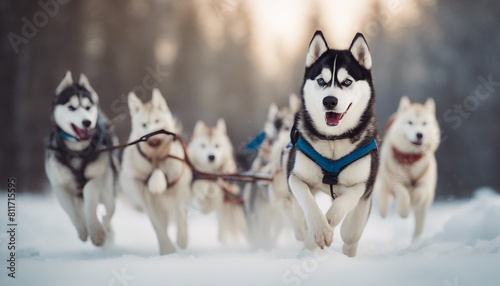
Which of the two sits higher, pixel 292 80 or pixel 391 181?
pixel 292 80

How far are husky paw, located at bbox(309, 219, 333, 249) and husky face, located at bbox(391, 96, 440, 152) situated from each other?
65.5 inches

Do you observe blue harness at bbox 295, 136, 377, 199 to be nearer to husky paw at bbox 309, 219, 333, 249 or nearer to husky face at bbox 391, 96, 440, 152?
husky paw at bbox 309, 219, 333, 249

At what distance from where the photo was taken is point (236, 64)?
18.7ft

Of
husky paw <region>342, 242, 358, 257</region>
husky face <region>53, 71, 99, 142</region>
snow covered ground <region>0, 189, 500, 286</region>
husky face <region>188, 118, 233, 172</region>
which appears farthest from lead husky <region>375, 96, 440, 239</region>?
husky face <region>53, 71, 99, 142</region>

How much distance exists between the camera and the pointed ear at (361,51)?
5.60 ft

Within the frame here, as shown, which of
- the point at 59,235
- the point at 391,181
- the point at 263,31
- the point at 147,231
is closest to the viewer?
the point at 391,181

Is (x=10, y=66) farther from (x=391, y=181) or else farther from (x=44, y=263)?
(x=391, y=181)

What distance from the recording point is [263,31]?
500 centimetres

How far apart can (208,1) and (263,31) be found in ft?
2.75

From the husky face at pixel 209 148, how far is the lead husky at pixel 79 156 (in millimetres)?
842

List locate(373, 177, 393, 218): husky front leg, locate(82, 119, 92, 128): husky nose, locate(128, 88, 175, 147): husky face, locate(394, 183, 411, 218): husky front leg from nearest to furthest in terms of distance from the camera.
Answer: locate(82, 119, 92, 128): husky nose → locate(128, 88, 175, 147): husky face → locate(394, 183, 411, 218): husky front leg → locate(373, 177, 393, 218): husky front leg

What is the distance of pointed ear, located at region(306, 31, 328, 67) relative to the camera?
5.71 feet

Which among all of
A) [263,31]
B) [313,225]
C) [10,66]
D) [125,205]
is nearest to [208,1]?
[263,31]

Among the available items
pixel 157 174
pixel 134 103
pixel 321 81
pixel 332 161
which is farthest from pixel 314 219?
pixel 134 103
